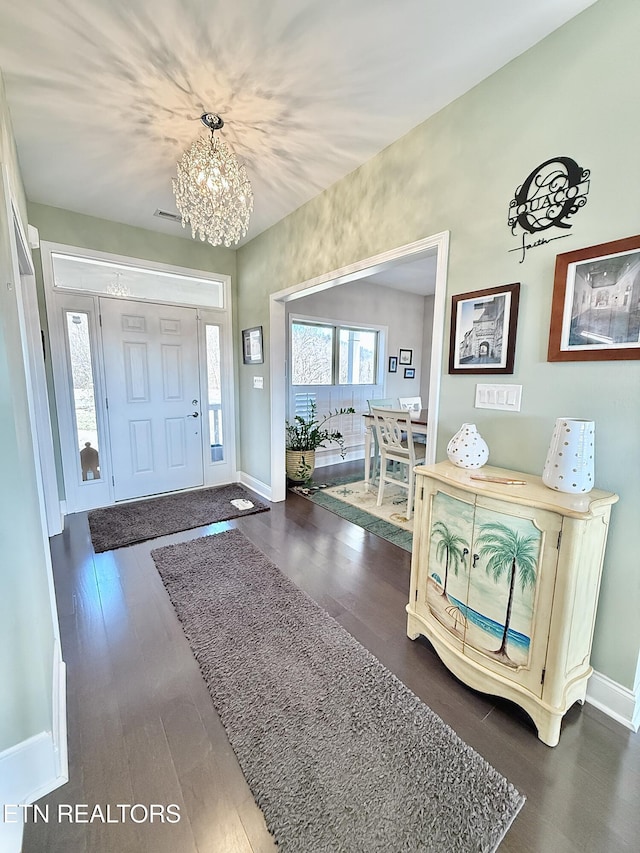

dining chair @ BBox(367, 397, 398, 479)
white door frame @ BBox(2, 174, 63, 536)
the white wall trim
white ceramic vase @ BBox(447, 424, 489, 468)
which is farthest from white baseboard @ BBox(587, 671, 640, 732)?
white door frame @ BBox(2, 174, 63, 536)

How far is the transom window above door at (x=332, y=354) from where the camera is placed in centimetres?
487

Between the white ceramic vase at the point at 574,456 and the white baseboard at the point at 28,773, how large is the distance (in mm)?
2022

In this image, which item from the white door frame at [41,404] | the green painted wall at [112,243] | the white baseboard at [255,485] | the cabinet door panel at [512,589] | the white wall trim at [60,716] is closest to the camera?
the white wall trim at [60,716]

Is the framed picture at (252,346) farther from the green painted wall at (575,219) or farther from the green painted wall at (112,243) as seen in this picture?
the green painted wall at (575,219)

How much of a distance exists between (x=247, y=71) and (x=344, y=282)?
132 centimetres

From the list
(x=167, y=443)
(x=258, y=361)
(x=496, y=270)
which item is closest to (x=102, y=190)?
(x=258, y=361)

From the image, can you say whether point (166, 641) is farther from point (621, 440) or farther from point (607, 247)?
point (607, 247)

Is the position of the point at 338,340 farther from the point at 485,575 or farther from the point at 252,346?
the point at 485,575

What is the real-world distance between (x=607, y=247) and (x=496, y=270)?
0.44 meters

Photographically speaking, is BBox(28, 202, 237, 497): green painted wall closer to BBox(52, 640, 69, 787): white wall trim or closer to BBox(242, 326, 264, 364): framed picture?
BBox(242, 326, 264, 364): framed picture

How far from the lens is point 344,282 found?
2.71m

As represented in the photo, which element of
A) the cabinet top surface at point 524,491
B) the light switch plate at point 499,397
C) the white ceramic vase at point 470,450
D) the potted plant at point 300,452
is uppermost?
the light switch plate at point 499,397

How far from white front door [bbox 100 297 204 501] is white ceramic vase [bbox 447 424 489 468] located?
3118 millimetres

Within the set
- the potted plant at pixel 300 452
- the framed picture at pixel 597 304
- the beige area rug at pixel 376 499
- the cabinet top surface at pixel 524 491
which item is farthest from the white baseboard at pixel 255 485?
the framed picture at pixel 597 304
